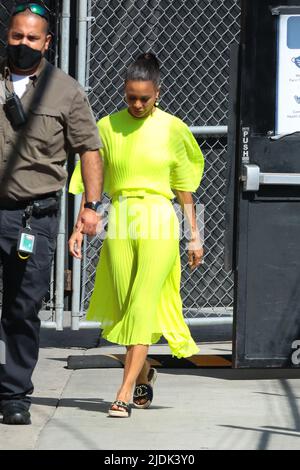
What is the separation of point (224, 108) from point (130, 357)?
3354mm

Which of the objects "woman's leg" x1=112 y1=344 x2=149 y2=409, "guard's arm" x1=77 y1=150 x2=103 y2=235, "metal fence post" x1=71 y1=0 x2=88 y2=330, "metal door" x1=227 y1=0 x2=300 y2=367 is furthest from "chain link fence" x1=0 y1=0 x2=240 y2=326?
"guard's arm" x1=77 y1=150 x2=103 y2=235

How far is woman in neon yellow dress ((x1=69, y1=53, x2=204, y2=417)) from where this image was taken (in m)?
6.70

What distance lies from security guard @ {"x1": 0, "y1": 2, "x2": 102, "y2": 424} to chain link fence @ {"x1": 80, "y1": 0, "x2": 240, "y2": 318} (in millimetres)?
2778

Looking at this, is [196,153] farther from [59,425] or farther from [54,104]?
[59,425]

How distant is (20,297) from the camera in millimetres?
6277

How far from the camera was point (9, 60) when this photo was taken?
20.5ft

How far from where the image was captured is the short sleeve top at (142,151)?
675 centimetres

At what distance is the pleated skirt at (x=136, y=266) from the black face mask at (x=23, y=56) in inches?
39.0

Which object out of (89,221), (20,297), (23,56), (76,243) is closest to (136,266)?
(76,243)

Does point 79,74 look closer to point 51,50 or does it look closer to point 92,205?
point 51,50

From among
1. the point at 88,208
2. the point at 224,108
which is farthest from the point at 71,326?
the point at 88,208

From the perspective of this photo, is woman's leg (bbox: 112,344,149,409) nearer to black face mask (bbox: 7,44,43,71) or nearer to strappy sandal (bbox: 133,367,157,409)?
strappy sandal (bbox: 133,367,157,409)

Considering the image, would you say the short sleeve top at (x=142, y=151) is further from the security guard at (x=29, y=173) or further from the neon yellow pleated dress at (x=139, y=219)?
the security guard at (x=29, y=173)

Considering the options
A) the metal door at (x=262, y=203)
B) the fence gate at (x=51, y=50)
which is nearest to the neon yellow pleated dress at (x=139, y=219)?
the metal door at (x=262, y=203)
